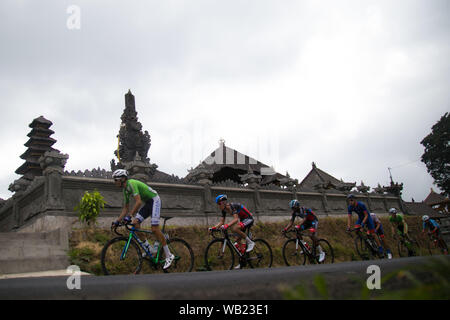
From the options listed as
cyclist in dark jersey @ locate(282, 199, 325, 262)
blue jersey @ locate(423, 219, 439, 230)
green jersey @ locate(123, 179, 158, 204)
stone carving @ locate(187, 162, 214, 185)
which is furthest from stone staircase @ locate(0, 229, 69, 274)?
blue jersey @ locate(423, 219, 439, 230)

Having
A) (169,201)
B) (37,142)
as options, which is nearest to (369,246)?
(169,201)

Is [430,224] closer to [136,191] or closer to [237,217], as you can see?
[237,217]

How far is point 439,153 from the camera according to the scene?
157 feet

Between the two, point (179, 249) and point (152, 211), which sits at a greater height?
point (152, 211)

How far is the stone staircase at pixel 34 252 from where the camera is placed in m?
6.96

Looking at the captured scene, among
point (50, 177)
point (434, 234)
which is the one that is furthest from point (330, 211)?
point (50, 177)

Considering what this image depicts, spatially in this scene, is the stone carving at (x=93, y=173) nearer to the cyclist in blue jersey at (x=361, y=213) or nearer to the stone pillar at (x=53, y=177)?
the stone pillar at (x=53, y=177)

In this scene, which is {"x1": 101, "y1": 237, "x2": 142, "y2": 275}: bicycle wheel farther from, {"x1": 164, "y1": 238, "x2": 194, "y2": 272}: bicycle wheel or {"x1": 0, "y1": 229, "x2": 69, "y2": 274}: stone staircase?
{"x1": 0, "y1": 229, "x2": 69, "y2": 274}: stone staircase

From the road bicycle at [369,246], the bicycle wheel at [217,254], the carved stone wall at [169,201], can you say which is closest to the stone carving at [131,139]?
the carved stone wall at [169,201]

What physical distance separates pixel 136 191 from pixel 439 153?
53179 mm

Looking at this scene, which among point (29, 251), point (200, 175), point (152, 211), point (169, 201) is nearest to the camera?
point (152, 211)

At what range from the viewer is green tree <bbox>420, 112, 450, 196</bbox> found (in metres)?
47.1
